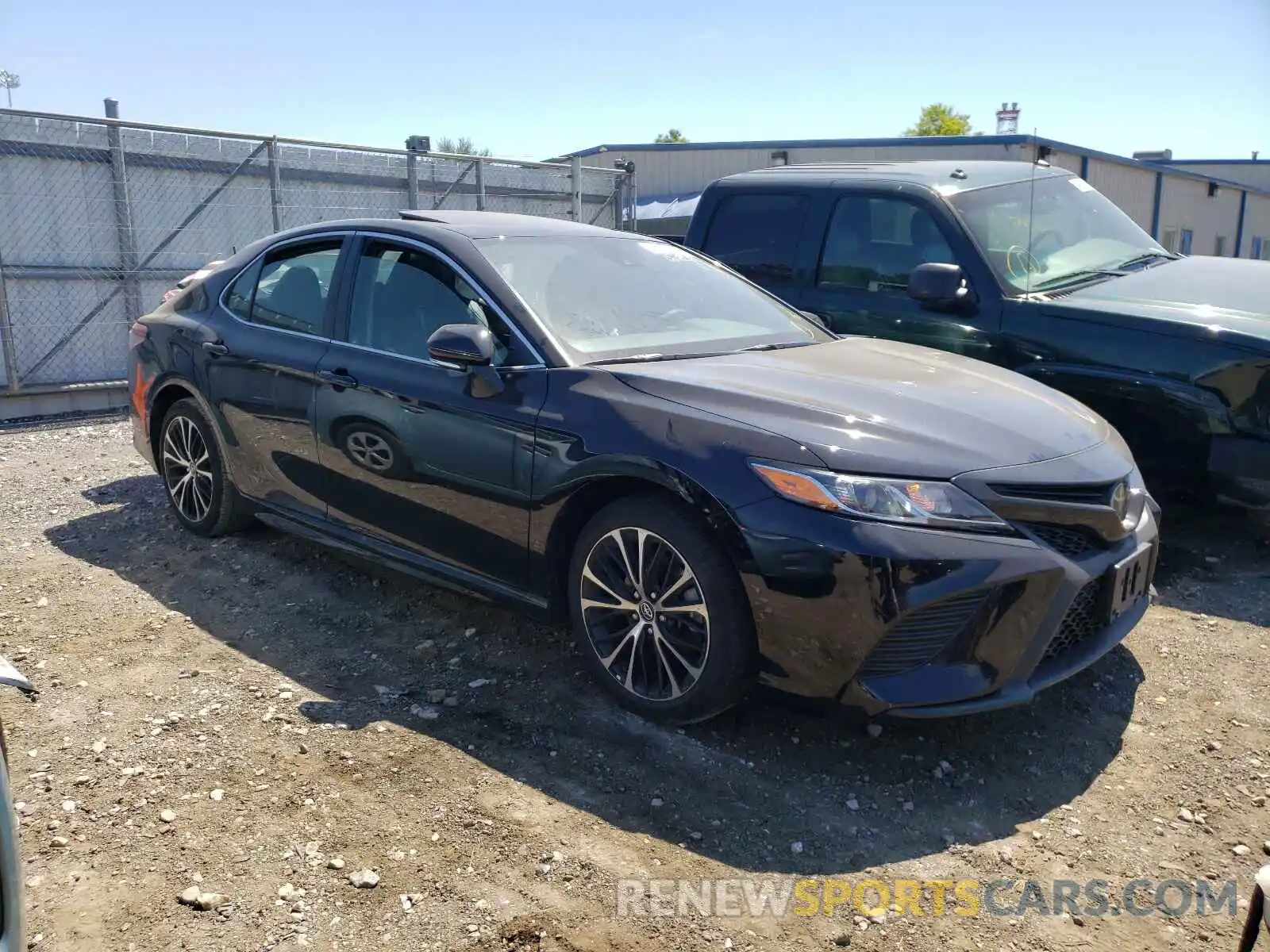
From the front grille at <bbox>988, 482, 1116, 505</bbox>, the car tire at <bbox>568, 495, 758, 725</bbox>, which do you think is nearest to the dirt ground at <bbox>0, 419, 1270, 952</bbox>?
the car tire at <bbox>568, 495, 758, 725</bbox>

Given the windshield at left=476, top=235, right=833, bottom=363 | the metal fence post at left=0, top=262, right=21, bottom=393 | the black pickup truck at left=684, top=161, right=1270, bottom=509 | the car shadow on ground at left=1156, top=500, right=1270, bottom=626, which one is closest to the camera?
the windshield at left=476, top=235, right=833, bottom=363

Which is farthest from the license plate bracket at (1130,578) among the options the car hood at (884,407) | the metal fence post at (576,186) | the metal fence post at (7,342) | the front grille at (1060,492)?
the metal fence post at (576,186)

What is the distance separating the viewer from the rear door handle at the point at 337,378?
4.44 m

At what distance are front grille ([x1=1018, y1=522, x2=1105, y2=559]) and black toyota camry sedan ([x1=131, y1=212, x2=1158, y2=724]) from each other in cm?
1

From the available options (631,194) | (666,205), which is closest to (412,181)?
(631,194)

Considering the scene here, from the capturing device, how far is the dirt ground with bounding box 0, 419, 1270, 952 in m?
2.69

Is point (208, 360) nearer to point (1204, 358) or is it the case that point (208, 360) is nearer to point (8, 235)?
point (1204, 358)

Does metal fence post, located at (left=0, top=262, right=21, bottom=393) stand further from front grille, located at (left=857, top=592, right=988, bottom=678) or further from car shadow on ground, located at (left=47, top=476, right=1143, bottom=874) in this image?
front grille, located at (left=857, top=592, right=988, bottom=678)

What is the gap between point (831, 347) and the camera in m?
4.45

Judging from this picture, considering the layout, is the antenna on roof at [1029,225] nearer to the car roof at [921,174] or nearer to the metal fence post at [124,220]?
the car roof at [921,174]

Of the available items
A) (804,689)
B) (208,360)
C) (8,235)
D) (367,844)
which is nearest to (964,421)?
(804,689)

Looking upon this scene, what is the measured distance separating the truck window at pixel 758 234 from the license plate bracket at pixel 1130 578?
313cm

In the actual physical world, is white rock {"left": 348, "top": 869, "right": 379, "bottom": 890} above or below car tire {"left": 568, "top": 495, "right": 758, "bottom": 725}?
below

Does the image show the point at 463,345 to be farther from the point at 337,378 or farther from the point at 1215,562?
the point at 1215,562
